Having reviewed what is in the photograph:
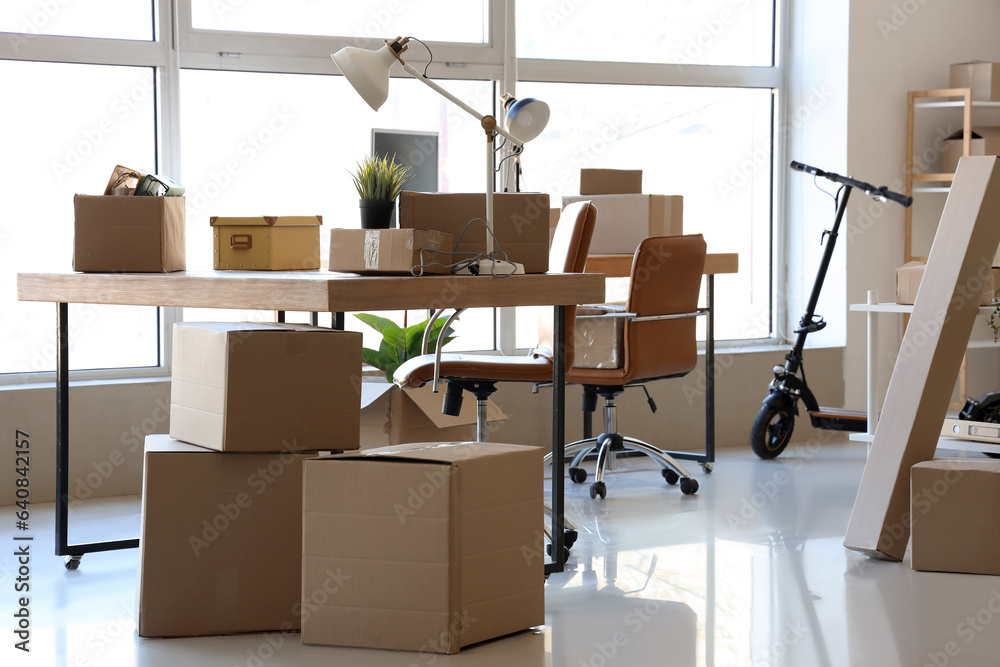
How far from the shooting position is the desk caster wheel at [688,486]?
3.96m

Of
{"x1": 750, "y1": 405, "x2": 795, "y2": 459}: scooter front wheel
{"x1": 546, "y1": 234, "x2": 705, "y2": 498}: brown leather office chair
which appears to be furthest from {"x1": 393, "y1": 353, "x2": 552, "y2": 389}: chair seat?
{"x1": 750, "y1": 405, "x2": 795, "y2": 459}: scooter front wheel

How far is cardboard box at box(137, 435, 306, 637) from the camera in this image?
240 centimetres

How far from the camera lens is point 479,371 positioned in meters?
3.31

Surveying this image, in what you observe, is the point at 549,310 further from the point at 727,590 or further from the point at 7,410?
the point at 7,410

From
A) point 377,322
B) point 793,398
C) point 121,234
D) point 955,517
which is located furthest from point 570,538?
point 793,398

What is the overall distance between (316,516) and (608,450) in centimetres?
184

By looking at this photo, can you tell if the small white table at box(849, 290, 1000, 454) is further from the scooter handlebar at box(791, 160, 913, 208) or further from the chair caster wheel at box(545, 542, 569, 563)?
the chair caster wheel at box(545, 542, 569, 563)

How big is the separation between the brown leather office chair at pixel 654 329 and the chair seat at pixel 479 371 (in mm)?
313

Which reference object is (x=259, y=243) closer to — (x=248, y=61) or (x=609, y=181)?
(x=248, y=61)

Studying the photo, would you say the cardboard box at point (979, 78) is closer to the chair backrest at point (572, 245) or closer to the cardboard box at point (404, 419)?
the chair backrest at point (572, 245)

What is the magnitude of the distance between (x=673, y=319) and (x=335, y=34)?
71.4 inches

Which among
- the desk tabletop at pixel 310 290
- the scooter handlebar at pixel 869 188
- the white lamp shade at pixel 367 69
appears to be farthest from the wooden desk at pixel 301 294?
the scooter handlebar at pixel 869 188

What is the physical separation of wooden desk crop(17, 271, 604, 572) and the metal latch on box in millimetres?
88

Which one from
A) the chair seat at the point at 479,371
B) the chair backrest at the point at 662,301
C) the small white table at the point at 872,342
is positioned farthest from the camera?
the small white table at the point at 872,342
